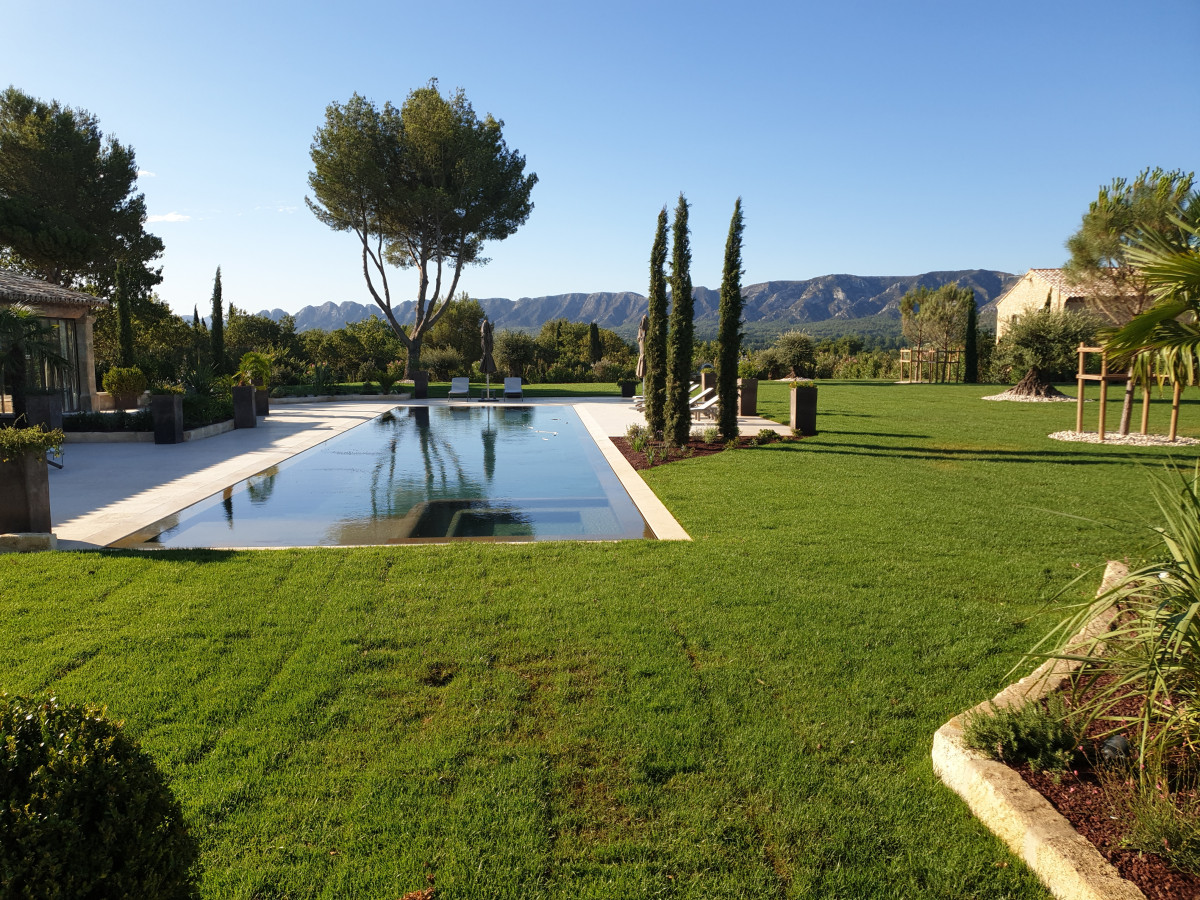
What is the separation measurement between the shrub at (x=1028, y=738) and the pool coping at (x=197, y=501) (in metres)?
3.54

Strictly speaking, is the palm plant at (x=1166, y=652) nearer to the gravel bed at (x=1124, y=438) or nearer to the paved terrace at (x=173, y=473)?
the paved terrace at (x=173, y=473)

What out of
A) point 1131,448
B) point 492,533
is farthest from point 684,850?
point 1131,448

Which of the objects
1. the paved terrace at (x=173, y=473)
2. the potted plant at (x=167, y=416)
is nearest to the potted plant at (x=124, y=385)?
the paved terrace at (x=173, y=473)

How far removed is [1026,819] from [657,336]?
11.1 m

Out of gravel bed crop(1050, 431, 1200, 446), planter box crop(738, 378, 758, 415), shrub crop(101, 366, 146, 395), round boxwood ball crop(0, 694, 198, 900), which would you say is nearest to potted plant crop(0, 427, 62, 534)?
round boxwood ball crop(0, 694, 198, 900)

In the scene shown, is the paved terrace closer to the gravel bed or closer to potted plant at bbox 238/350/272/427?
potted plant at bbox 238/350/272/427

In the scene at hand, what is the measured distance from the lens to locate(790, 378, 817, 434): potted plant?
1307cm

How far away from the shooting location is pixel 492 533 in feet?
22.2

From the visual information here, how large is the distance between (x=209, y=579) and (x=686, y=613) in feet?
10.6

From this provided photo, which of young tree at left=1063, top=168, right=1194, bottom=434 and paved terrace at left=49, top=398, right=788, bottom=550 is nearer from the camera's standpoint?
paved terrace at left=49, top=398, right=788, bottom=550

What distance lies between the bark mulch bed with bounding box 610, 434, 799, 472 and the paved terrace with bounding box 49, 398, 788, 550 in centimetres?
22

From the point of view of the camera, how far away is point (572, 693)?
3.46 meters

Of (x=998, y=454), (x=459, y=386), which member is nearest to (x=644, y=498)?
(x=998, y=454)

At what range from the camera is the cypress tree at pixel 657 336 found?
12.8 meters
